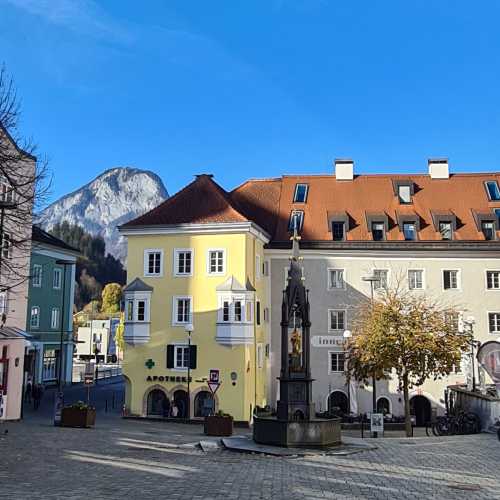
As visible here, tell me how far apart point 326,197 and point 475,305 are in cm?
1277

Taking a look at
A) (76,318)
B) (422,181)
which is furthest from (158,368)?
(76,318)

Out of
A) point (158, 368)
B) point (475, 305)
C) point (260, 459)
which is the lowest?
point (260, 459)

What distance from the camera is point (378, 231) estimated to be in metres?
42.9

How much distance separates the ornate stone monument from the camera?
18.7 m

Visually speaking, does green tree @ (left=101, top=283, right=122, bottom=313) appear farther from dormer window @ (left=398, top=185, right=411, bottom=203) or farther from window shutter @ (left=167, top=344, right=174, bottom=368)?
window shutter @ (left=167, top=344, right=174, bottom=368)

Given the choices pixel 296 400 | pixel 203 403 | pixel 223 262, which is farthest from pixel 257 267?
pixel 296 400

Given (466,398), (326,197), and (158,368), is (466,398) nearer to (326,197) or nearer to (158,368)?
(158,368)

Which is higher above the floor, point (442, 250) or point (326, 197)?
point (326, 197)

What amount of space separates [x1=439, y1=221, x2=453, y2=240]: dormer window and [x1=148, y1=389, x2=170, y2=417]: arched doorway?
2119 cm

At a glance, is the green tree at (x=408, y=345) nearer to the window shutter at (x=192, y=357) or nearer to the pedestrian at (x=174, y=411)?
the window shutter at (x=192, y=357)

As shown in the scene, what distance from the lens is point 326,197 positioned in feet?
150

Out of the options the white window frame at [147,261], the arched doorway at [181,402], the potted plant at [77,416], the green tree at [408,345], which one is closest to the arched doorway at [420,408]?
the green tree at [408,345]

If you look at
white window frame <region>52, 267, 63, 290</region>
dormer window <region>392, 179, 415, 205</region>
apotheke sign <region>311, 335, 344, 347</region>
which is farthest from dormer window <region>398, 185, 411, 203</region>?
white window frame <region>52, 267, 63, 290</region>

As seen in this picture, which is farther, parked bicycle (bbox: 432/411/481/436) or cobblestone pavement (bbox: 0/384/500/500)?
parked bicycle (bbox: 432/411/481/436)
